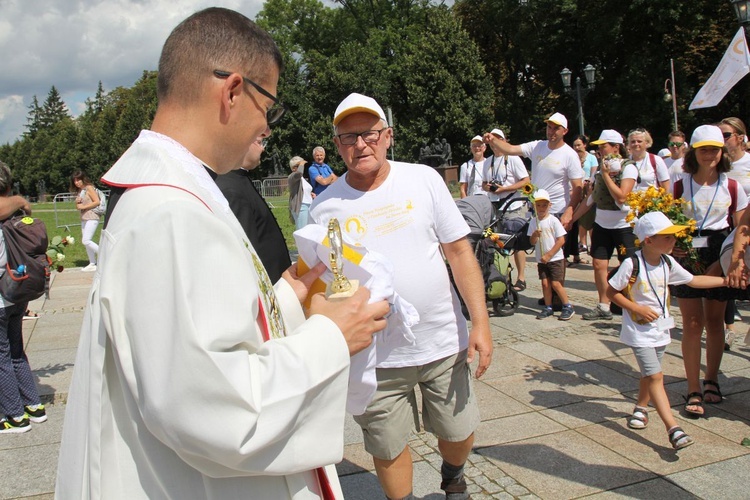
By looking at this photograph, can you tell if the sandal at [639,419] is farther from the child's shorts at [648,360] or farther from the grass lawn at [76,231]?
the grass lawn at [76,231]

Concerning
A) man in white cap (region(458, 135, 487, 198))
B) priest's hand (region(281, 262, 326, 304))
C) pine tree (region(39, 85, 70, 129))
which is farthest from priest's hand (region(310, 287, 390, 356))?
pine tree (region(39, 85, 70, 129))

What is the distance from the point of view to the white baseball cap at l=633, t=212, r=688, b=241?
4465 mm

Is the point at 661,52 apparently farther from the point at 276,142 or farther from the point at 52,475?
the point at 52,475

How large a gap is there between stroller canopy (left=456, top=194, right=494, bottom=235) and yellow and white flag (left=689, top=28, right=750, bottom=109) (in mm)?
2590

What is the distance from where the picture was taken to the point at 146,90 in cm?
7638

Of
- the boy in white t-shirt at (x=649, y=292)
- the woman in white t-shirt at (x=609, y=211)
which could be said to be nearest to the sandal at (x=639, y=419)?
the boy in white t-shirt at (x=649, y=292)

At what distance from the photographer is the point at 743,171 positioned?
6164mm

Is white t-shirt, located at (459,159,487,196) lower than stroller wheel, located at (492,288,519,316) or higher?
higher

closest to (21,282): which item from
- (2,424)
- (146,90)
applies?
(2,424)

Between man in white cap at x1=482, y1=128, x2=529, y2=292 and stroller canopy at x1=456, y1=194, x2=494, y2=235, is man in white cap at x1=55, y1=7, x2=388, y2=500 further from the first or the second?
man in white cap at x1=482, y1=128, x2=529, y2=292

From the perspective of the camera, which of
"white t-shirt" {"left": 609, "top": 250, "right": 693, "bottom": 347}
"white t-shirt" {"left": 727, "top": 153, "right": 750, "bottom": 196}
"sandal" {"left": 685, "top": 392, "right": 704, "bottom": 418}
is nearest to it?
"white t-shirt" {"left": 609, "top": 250, "right": 693, "bottom": 347}

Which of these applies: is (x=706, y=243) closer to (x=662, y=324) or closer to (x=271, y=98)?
(x=662, y=324)

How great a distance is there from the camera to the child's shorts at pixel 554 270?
7723mm

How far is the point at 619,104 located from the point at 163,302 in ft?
120
